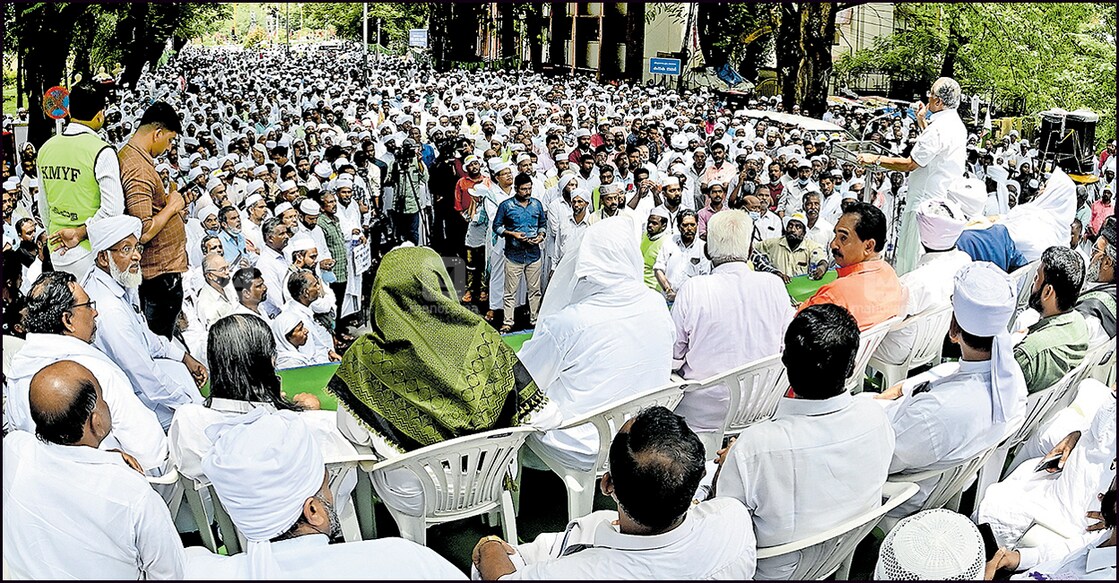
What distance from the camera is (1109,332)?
3316 mm

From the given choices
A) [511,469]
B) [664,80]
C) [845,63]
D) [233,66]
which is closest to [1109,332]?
[511,469]

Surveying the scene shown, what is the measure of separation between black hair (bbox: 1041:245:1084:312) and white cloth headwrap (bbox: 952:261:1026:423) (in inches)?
22.0

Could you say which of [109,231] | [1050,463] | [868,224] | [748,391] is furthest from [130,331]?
[1050,463]

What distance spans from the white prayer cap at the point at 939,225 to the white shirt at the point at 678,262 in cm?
147

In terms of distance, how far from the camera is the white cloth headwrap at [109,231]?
146 inches

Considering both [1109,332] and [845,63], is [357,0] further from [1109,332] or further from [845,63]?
[1109,332]

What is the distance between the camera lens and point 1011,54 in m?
6.62

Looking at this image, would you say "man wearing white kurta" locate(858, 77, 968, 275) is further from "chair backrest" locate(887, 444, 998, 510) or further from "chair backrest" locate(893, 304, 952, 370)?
"chair backrest" locate(887, 444, 998, 510)

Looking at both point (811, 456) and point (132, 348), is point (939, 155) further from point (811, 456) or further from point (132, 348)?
point (132, 348)

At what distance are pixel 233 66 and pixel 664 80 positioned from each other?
3.42 metres

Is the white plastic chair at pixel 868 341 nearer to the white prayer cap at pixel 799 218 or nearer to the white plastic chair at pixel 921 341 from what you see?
the white plastic chair at pixel 921 341

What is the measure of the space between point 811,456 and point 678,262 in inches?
142

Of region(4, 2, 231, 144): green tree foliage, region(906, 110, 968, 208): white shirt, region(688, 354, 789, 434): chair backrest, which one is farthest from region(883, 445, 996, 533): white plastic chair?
region(4, 2, 231, 144): green tree foliage

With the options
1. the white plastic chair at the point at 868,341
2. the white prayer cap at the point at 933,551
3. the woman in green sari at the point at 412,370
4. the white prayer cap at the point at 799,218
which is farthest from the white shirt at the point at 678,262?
the white prayer cap at the point at 933,551
